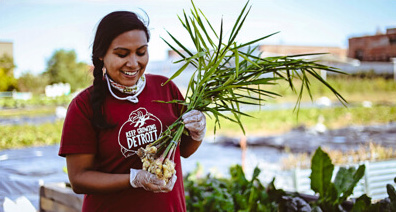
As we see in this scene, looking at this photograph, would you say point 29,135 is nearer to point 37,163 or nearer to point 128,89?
point 37,163

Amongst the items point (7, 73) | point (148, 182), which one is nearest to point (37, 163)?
point (7, 73)

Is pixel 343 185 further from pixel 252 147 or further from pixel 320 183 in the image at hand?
pixel 252 147

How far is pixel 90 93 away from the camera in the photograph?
1.37 m

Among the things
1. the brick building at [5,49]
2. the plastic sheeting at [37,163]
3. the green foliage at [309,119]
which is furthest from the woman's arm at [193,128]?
the green foliage at [309,119]

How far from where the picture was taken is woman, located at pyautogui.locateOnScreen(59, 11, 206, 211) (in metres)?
1.31

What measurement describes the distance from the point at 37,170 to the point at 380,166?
498cm

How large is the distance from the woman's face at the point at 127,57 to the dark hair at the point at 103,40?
2cm

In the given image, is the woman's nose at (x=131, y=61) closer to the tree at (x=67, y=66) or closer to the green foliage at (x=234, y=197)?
the green foliage at (x=234, y=197)

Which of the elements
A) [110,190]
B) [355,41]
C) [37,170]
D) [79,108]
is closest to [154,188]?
[110,190]

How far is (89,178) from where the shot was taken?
1305 millimetres

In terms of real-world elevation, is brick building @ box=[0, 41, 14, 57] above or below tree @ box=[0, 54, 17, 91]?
above

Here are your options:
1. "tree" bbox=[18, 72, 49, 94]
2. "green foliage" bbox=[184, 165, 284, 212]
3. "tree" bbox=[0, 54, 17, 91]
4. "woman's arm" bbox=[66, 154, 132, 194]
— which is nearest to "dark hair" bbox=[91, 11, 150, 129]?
"woman's arm" bbox=[66, 154, 132, 194]

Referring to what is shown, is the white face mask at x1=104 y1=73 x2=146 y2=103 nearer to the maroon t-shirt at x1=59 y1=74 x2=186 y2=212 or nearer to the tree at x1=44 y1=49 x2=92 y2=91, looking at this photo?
the maroon t-shirt at x1=59 y1=74 x2=186 y2=212

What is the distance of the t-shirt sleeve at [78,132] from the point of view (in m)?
1.30
